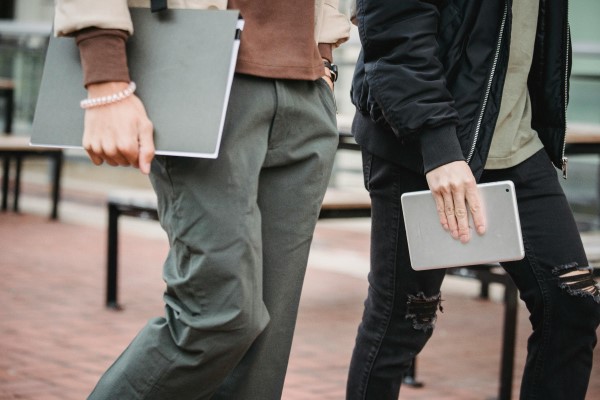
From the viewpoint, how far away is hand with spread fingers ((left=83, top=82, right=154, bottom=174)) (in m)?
2.05

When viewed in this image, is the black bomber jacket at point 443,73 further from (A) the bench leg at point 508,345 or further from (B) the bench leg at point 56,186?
(B) the bench leg at point 56,186

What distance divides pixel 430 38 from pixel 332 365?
2.36 metres

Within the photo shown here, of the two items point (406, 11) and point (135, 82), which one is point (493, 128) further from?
point (135, 82)

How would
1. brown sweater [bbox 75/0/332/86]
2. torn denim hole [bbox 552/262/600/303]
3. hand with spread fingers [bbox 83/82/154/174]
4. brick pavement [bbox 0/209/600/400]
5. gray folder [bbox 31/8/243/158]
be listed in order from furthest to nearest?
brick pavement [bbox 0/209/600/400], torn denim hole [bbox 552/262/600/303], brown sweater [bbox 75/0/332/86], gray folder [bbox 31/8/243/158], hand with spread fingers [bbox 83/82/154/174]

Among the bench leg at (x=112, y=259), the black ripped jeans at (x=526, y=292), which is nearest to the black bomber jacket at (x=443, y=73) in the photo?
the black ripped jeans at (x=526, y=292)

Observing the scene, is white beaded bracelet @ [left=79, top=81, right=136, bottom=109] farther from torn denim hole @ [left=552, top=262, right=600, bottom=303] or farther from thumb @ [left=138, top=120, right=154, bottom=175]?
torn denim hole @ [left=552, top=262, right=600, bottom=303]

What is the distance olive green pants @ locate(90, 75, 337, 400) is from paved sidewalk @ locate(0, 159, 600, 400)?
1776mm

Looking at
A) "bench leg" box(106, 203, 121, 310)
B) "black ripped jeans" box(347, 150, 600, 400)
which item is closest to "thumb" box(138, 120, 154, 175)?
"black ripped jeans" box(347, 150, 600, 400)

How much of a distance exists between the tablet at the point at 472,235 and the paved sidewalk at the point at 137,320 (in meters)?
1.67

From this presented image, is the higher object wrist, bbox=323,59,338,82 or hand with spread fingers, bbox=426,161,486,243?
wrist, bbox=323,59,338,82

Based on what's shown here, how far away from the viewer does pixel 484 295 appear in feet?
21.0

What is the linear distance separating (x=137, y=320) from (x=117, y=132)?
11.7 ft

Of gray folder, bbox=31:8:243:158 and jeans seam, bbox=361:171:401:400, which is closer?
gray folder, bbox=31:8:243:158

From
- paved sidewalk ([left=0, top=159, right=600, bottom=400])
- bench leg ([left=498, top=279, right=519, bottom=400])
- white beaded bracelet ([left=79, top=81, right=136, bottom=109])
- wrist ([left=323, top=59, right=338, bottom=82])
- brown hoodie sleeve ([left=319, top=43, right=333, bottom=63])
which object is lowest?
paved sidewalk ([left=0, top=159, right=600, bottom=400])
